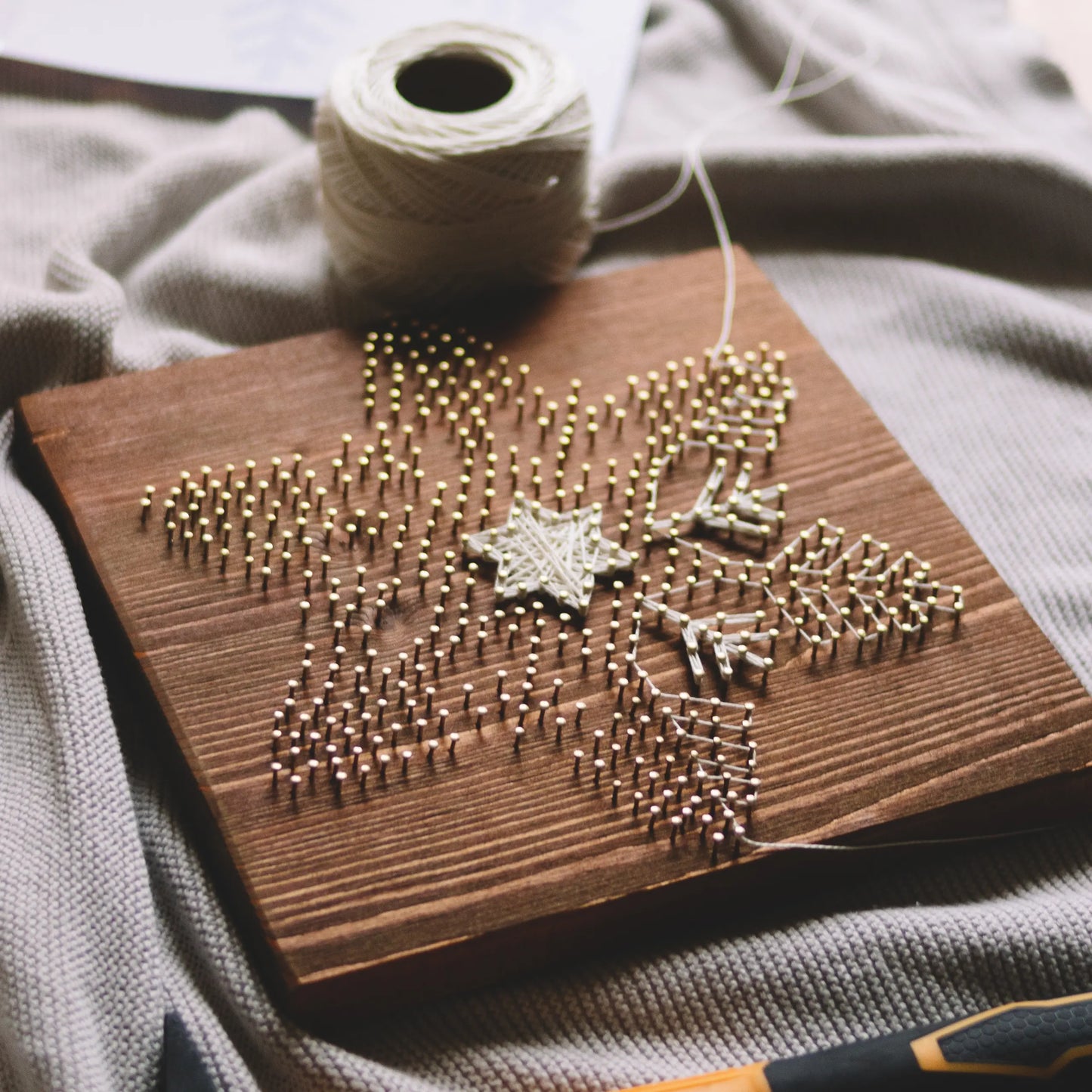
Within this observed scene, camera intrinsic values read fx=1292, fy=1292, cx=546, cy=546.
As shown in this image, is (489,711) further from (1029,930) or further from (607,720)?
(1029,930)

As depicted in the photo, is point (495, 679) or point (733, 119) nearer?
point (495, 679)

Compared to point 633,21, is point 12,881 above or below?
below

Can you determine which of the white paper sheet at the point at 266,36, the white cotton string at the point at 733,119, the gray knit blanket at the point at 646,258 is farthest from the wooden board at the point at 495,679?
the white paper sheet at the point at 266,36

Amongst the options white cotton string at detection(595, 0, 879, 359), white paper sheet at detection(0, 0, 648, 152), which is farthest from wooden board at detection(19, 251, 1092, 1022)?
white paper sheet at detection(0, 0, 648, 152)

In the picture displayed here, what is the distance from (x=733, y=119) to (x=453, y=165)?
36cm

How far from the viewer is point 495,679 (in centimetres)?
66

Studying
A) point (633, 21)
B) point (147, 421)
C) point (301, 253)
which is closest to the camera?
point (147, 421)

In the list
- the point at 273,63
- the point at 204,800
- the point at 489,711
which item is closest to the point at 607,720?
the point at 489,711

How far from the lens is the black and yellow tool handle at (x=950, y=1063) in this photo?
A: 0.54 metres

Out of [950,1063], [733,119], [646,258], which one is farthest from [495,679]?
[733,119]

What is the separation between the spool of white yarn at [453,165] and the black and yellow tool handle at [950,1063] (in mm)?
505

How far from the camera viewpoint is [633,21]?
3.45 feet

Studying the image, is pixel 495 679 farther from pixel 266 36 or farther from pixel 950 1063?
pixel 266 36

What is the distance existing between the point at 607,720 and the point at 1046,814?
0.76ft
